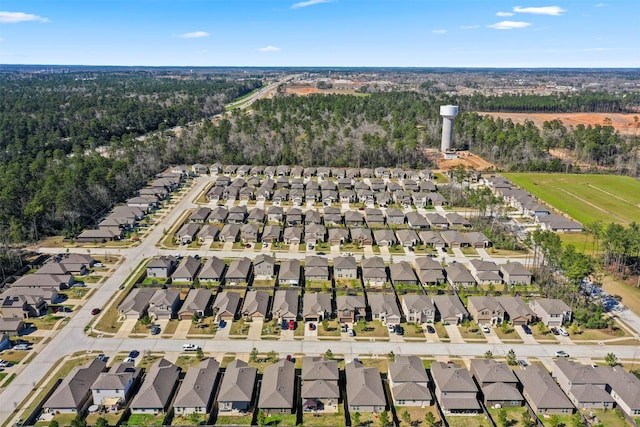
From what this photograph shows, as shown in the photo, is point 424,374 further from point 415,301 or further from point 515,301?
point 515,301

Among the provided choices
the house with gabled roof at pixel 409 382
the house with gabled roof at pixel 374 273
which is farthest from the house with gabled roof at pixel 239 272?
the house with gabled roof at pixel 409 382

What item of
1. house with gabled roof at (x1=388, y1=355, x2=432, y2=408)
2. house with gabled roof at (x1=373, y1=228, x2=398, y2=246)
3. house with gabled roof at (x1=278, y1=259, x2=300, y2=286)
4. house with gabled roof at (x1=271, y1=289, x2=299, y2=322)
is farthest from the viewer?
house with gabled roof at (x1=373, y1=228, x2=398, y2=246)

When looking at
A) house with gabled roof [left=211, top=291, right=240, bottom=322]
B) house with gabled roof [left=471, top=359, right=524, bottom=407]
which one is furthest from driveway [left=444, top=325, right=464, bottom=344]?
house with gabled roof [left=211, top=291, right=240, bottom=322]

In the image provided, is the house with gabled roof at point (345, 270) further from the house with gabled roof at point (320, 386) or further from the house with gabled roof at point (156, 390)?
the house with gabled roof at point (156, 390)

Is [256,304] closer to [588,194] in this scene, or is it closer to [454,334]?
[454,334]

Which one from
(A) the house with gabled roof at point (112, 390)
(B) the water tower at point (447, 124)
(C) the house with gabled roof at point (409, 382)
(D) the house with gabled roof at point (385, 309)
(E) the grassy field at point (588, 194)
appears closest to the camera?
(A) the house with gabled roof at point (112, 390)

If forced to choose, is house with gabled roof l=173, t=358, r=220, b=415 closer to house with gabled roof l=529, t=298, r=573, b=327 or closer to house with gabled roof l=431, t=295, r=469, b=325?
house with gabled roof l=431, t=295, r=469, b=325

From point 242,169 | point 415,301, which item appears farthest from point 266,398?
point 242,169
